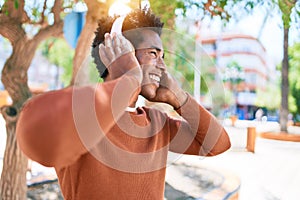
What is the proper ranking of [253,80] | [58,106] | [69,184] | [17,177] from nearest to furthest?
[58,106] → [69,184] → [17,177] → [253,80]

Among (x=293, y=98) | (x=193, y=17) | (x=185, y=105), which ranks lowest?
(x=293, y=98)

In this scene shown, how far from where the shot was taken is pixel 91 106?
0.69 m

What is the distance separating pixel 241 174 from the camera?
6246mm

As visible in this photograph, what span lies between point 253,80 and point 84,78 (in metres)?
31.8

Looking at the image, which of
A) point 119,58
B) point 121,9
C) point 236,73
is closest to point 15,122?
point 121,9

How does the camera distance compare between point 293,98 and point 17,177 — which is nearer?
point 17,177

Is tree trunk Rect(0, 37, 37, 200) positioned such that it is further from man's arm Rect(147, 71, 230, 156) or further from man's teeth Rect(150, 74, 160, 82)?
man's teeth Rect(150, 74, 160, 82)

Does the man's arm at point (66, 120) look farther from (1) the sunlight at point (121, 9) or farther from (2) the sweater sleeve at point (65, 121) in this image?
(1) the sunlight at point (121, 9)

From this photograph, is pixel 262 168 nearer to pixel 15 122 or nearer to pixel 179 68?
pixel 15 122

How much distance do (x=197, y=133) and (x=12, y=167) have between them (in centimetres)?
249

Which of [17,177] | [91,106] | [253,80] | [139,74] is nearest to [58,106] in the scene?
[91,106]

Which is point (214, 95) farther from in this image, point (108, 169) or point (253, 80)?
point (253, 80)

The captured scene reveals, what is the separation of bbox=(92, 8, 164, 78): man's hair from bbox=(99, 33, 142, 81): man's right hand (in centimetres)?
12

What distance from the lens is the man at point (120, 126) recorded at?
67 centimetres
